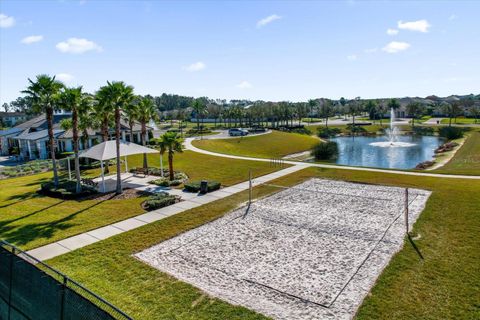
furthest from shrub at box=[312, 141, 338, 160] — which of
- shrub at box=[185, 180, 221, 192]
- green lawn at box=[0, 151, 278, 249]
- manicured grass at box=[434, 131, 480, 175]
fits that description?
shrub at box=[185, 180, 221, 192]

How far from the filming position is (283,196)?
24625mm

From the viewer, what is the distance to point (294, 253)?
1488 centimetres

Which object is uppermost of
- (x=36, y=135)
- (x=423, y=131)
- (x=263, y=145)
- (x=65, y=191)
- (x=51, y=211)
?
(x=36, y=135)

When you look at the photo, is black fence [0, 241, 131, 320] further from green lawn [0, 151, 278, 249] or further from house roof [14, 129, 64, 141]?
house roof [14, 129, 64, 141]

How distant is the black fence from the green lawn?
19.5 ft

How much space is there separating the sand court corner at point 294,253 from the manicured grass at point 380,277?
1.85 feet

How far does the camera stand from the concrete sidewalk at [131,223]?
1530cm

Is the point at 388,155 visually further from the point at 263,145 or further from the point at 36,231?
the point at 36,231

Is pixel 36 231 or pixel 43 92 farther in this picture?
pixel 43 92

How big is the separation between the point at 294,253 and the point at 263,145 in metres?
48.2

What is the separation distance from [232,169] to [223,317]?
80.1 feet

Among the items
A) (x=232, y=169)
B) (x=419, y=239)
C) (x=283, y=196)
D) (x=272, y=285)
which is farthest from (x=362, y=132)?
(x=272, y=285)

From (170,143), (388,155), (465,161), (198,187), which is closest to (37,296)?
(198,187)

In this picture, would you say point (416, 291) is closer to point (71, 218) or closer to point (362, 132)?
point (71, 218)
